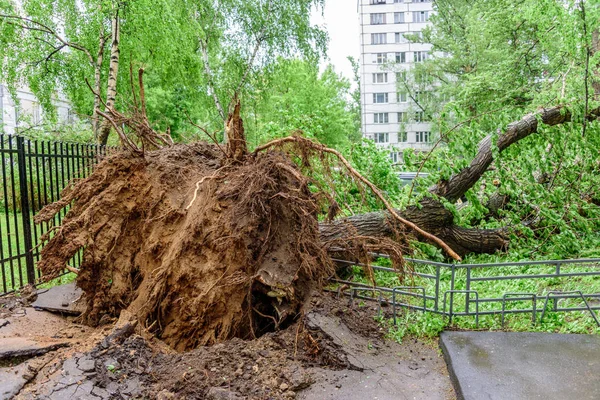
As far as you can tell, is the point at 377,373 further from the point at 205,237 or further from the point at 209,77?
the point at 209,77

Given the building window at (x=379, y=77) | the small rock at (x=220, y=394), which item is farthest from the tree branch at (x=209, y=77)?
the building window at (x=379, y=77)

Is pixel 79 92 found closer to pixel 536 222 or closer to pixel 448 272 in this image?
pixel 448 272

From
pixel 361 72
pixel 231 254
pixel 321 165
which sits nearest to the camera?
pixel 231 254

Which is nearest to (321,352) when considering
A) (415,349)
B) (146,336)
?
(415,349)

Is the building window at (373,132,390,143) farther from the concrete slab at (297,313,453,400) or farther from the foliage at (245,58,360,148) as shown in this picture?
the concrete slab at (297,313,453,400)

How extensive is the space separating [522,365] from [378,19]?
4753cm

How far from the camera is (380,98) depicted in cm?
4600

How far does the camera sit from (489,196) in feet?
27.6

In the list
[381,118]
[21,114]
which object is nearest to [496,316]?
[21,114]

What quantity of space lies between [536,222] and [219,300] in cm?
580

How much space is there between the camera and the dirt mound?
4527 millimetres

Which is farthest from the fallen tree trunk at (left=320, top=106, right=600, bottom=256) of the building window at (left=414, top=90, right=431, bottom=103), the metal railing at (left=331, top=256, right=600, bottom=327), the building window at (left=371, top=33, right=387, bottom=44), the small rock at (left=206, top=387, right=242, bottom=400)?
the building window at (left=371, top=33, right=387, bottom=44)

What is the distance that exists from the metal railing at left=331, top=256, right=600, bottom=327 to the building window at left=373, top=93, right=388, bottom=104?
135 ft

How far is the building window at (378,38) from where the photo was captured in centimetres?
4566
